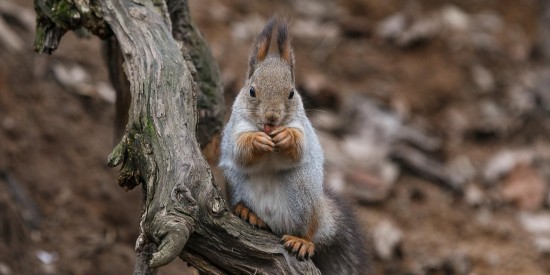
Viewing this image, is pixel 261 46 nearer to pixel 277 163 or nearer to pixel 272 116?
pixel 272 116

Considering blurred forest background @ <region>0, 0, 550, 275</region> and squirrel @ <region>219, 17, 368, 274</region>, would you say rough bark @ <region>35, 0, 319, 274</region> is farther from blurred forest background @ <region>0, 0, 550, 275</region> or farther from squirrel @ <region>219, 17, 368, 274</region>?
blurred forest background @ <region>0, 0, 550, 275</region>

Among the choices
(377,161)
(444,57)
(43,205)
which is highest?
(444,57)

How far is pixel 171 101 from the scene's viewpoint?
346 cm

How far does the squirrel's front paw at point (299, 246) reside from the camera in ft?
11.4

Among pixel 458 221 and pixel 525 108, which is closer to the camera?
pixel 458 221

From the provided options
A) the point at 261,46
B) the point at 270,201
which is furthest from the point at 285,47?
the point at 270,201

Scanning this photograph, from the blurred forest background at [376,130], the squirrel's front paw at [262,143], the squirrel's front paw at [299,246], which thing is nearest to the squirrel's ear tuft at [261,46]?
the squirrel's front paw at [262,143]

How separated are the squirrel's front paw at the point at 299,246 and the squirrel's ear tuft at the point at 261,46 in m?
0.78

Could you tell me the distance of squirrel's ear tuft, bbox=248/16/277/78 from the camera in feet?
12.6

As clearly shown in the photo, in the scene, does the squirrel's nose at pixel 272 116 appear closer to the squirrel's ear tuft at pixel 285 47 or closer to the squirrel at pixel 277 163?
the squirrel at pixel 277 163

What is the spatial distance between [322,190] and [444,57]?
432cm

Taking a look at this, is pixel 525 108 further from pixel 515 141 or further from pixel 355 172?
pixel 355 172

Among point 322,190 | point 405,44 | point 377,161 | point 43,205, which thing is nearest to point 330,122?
point 377,161

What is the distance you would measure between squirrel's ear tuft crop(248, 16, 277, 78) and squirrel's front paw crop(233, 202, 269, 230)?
2.01 ft
